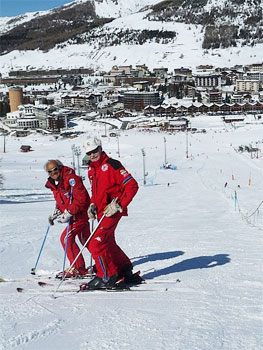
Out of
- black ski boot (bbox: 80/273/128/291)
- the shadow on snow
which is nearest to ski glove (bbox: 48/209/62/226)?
black ski boot (bbox: 80/273/128/291)

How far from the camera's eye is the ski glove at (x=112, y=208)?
313 cm

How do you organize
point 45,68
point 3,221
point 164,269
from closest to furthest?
point 164,269 → point 3,221 → point 45,68

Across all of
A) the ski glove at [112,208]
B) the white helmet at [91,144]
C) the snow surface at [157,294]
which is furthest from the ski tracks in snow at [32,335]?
the white helmet at [91,144]

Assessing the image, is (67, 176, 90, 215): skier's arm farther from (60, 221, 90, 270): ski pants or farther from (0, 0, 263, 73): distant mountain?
(0, 0, 263, 73): distant mountain

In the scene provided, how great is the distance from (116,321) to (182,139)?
3752 cm

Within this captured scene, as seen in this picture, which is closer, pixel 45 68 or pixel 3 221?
pixel 3 221

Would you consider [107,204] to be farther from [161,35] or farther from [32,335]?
[161,35]

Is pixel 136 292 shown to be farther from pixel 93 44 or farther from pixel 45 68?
pixel 93 44

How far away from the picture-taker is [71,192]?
3.50 m

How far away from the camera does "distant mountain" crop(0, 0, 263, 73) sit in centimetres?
12744

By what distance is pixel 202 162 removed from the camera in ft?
88.3

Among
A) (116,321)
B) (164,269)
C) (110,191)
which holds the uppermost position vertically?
(110,191)

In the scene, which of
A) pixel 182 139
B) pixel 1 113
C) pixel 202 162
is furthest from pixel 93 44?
pixel 202 162

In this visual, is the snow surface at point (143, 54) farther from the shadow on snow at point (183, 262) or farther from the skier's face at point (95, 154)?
the skier's face at point (95, 154)
